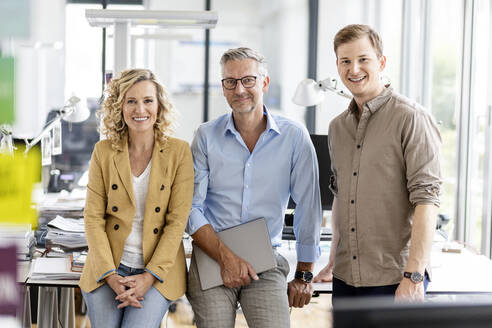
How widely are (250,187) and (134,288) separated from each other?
20.5 inches

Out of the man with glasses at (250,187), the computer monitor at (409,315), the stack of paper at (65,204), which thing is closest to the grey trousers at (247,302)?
the man with glasses at (250,187)

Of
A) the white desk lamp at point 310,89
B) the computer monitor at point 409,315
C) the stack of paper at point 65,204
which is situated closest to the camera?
the computer monitor at point 409,315

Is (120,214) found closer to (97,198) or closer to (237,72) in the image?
(97,198)

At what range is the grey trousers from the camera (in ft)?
6.37

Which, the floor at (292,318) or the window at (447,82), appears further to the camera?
the window at (447,82)

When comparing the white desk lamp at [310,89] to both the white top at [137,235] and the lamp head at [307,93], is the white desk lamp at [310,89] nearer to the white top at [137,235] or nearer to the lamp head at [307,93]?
the lamp head at [307,93]

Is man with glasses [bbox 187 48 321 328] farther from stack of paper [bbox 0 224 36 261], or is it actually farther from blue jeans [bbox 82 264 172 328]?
stack of paper [bbox 0 224 36 261]

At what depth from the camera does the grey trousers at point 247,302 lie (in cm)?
194

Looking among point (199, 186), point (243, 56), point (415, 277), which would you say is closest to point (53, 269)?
point (199, 186)

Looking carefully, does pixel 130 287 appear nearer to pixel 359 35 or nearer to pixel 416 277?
pixel 416 277

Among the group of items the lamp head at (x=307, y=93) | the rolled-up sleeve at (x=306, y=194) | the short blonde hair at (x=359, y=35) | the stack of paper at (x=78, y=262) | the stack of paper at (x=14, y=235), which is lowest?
the stack of paper at (x=78, y=262)

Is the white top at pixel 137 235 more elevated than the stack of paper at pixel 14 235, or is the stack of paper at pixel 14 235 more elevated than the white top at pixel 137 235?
the stack of paper at pixel 14 235

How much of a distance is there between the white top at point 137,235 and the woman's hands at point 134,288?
0.20ft

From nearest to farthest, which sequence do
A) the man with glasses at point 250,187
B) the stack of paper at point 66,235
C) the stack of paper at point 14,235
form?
the stack of paper at point 14,235 < the man with glasses at point 250,187 < the stack of paper at point 66,235
